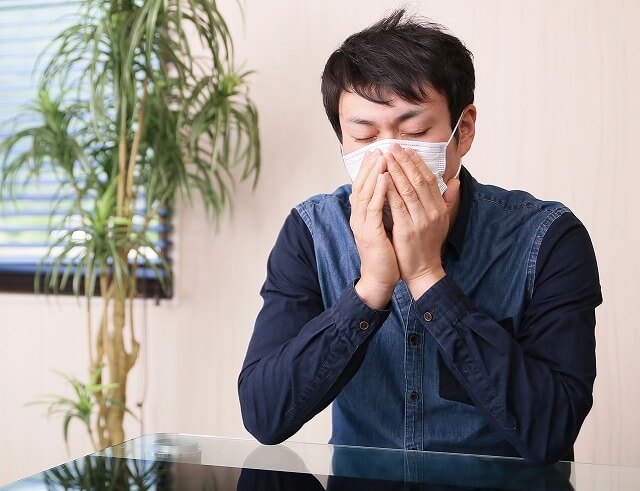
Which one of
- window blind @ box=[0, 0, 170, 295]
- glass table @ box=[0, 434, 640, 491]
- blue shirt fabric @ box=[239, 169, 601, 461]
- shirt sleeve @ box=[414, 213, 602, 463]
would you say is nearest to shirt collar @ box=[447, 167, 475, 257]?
blue shirt fabric @ box=[239, 169, 601, 461]

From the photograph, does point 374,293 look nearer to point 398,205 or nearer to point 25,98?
point 398,205

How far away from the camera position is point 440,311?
123 cm

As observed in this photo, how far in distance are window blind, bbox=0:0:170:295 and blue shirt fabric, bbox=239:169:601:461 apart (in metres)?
1.57

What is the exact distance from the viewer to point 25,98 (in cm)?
294

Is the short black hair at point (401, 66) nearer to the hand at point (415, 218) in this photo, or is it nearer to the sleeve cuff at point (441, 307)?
the hand at point (415, 218)

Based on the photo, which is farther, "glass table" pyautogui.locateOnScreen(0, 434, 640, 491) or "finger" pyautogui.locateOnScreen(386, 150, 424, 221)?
"finger" pyautogui.locateOnScreen(386, 150, 424, 221)

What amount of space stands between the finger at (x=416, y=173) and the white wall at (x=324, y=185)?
1.29 meters

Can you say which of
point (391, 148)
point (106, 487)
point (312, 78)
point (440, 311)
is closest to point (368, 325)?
point (440, 311)

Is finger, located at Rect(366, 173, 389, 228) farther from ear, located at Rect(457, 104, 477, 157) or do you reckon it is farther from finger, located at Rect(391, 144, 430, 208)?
ear, located at Rect(457, 104, 477, 157)

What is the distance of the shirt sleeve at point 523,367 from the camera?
120 cm

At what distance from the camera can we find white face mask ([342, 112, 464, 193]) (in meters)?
1.30

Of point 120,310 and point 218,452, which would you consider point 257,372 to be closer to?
point 218,452

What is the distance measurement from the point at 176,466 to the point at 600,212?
1.70 metres

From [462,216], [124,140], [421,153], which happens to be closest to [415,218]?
[421,153]
